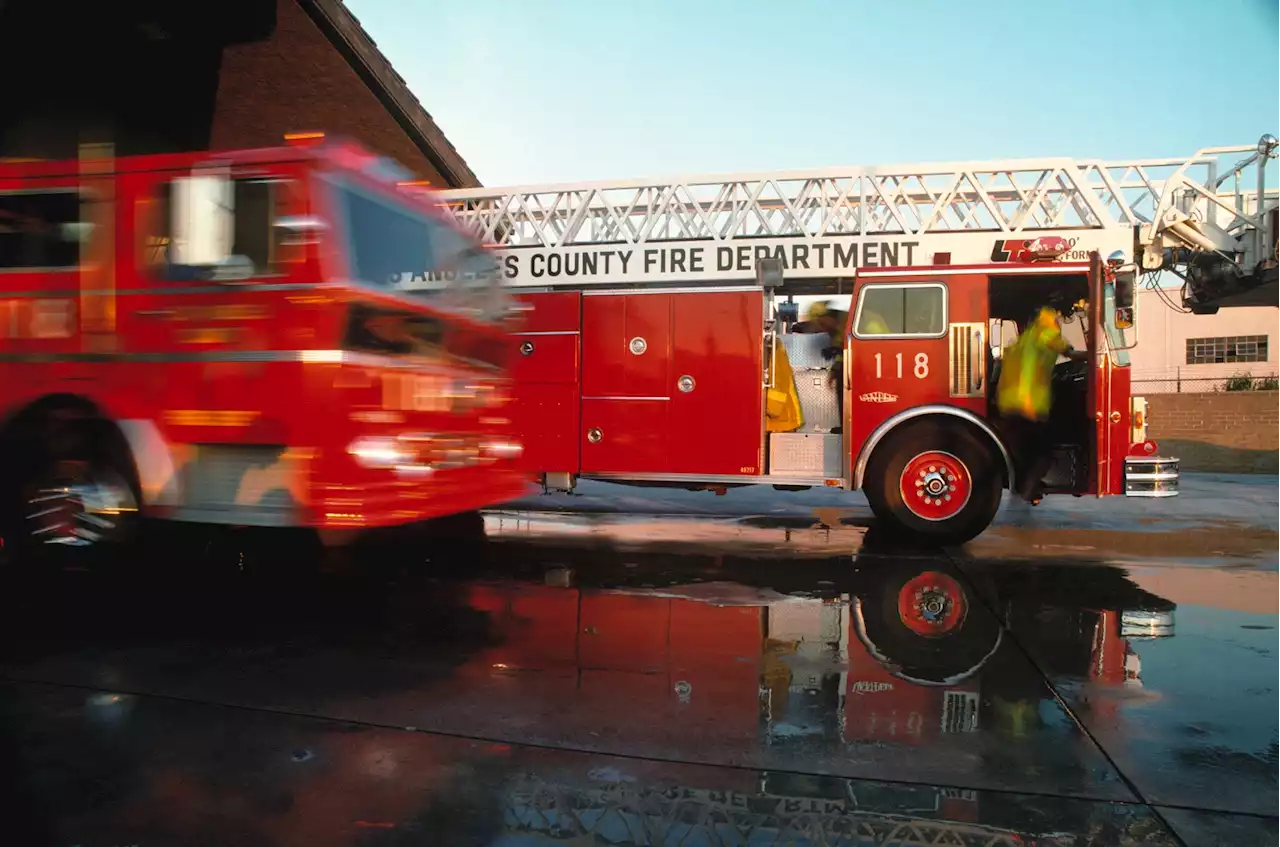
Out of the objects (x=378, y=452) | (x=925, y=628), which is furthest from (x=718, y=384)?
(x=378, y=452)

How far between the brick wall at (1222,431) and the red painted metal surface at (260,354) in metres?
20.6

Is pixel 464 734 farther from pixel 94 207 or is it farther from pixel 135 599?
pixel 94 207

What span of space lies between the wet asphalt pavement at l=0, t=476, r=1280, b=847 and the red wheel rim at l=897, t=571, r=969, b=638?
0.10 ft

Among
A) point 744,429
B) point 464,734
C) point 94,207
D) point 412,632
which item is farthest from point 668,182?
point 464,734

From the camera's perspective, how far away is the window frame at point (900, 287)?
7.87 m

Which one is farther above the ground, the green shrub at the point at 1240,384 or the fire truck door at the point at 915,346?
the green shrub at the point at 1240,384

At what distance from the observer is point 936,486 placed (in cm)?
778

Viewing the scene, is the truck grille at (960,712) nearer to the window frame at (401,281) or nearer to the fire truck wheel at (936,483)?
the window frame at (401,281)

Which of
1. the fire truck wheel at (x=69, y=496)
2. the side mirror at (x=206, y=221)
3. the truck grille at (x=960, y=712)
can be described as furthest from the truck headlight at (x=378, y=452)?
the truck grille at (x=960, y=712)

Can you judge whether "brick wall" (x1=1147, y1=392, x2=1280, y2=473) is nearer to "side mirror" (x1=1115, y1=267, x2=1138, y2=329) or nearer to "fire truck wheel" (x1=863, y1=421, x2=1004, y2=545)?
"side mirror" (x1=1115, y1=267, x2=1138, y2=329)

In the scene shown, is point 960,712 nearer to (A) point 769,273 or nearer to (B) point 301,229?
(B) point 301,229

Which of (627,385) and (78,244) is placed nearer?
(78,244)

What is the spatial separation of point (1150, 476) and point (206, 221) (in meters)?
7.15

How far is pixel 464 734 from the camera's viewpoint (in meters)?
3.43
